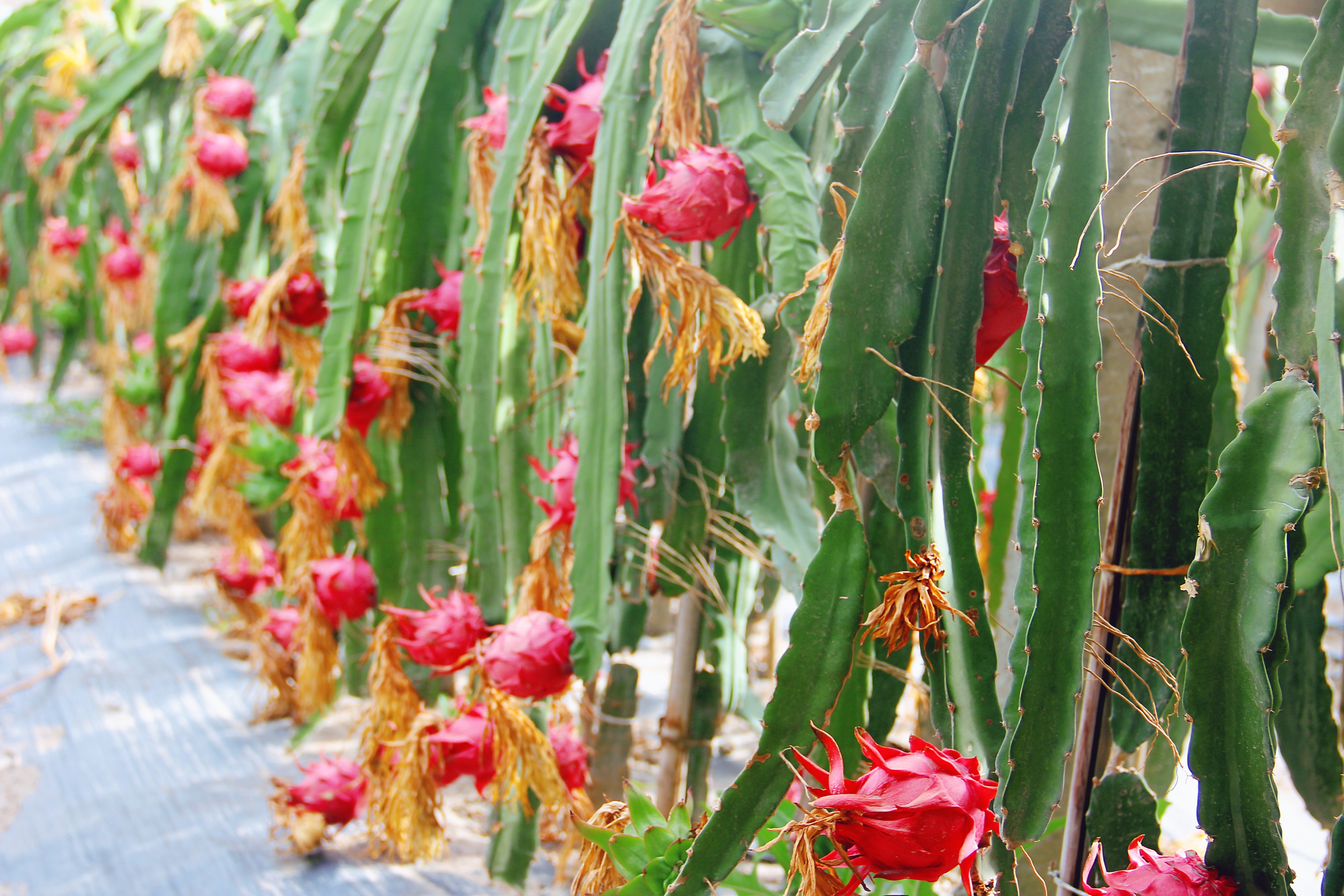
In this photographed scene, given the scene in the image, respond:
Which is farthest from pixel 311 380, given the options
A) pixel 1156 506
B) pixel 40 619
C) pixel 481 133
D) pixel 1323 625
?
pixel 1323 625

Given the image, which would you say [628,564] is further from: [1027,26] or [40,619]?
[40,619]

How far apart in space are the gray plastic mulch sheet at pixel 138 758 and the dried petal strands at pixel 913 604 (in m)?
0.92

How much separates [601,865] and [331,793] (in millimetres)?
681

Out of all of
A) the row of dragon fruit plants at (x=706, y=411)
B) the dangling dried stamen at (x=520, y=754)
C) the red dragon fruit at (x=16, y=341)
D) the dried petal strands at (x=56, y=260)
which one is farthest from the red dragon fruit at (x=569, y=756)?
the red dragon fruit at (x=16, y=341)

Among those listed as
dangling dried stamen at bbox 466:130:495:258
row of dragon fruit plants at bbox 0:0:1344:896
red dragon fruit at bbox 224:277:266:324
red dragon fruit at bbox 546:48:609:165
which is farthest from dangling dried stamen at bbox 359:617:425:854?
red dragon fruit at bbox 224:277:266:324

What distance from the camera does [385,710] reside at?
3.81ft

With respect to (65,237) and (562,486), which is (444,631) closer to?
(562,486)

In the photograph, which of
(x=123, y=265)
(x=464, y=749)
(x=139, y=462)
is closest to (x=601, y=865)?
(x=464, y=749)

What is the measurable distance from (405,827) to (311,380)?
0.82 m

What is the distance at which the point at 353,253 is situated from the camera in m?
1.17

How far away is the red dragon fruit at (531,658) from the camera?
86cm

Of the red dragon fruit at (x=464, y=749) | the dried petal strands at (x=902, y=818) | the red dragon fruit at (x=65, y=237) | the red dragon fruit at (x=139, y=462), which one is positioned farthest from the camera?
the red dragon fruit at (x=65, y=237)

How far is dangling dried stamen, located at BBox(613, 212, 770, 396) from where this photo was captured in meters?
0.79

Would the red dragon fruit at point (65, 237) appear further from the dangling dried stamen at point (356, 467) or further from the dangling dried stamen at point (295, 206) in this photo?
the dangling dried stamen at point (356, 467)
